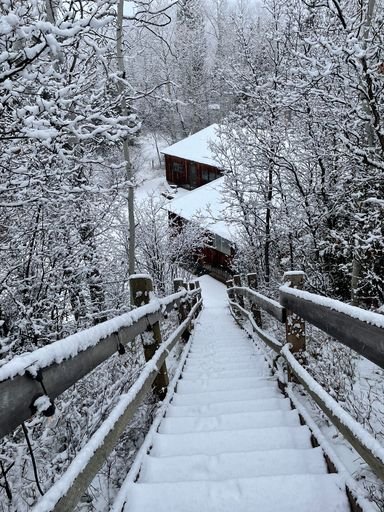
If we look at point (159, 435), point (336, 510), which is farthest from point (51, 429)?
point (336, 510)

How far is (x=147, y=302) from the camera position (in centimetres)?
354

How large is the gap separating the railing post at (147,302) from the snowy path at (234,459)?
21 cm

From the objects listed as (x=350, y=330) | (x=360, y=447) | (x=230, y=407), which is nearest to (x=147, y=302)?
(x=230, y=407)

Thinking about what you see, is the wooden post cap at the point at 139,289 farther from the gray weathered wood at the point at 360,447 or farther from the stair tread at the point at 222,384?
the gray weathered wood at the point at 360,447

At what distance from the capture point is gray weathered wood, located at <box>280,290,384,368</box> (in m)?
1.53

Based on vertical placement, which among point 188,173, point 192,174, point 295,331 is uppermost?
point 188,173

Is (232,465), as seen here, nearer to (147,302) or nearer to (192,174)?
(147,302)

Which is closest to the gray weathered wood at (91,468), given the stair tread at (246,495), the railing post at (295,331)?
the stair tread at (246,495)

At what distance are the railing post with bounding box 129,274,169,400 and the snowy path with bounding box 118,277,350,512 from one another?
206 mm

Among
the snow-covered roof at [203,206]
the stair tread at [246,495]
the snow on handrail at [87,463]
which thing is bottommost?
the stair tread at [246,495]

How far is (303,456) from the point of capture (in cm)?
234

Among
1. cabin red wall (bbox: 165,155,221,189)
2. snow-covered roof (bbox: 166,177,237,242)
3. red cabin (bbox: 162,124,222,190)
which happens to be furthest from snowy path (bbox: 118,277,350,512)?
cabin red wall (bbox: 165,155,221,189)

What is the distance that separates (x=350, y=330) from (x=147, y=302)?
6.97ft

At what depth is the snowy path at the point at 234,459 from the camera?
6.42ft
